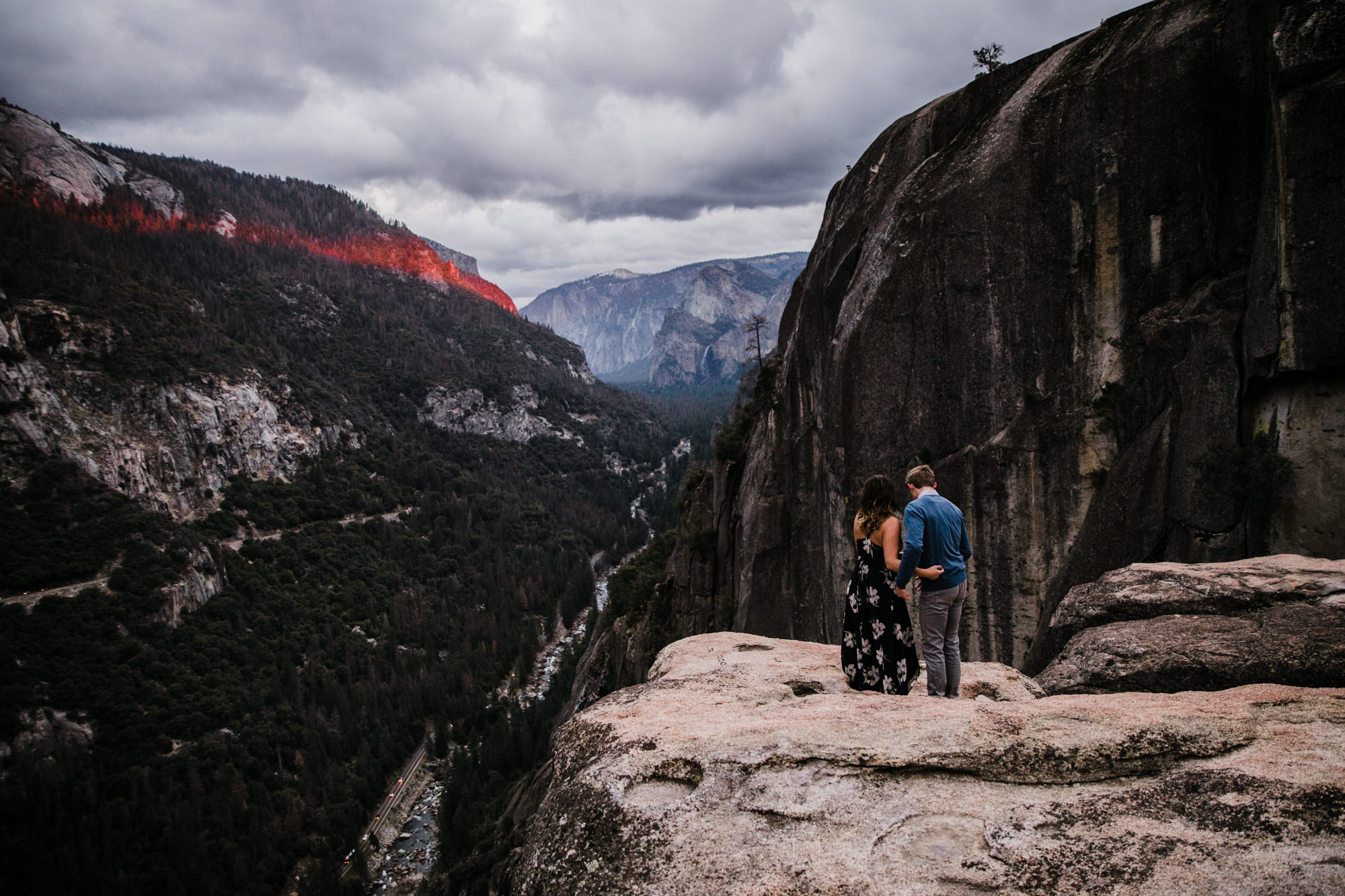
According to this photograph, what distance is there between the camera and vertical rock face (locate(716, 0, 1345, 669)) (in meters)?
12.6

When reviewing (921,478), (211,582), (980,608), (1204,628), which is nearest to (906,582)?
(921,478)

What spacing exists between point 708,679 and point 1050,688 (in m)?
4.32

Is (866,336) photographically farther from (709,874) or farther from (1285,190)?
(709,874)

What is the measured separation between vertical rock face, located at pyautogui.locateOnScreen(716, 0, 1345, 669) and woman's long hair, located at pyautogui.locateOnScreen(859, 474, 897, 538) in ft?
14.8

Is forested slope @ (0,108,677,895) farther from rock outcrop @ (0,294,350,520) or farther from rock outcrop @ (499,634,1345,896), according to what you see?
rock outcrop @ (499,634,1345,896)

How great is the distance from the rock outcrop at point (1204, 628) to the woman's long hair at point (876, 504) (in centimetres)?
299

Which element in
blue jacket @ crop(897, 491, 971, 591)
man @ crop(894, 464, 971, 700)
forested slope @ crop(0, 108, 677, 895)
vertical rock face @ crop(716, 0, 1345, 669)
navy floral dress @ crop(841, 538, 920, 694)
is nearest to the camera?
blue jacket @ crop(897, 491, 971, 591)

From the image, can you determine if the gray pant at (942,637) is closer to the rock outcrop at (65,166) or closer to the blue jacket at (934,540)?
the blue jacket at (934,540)

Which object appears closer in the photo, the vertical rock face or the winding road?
the vertical rock face

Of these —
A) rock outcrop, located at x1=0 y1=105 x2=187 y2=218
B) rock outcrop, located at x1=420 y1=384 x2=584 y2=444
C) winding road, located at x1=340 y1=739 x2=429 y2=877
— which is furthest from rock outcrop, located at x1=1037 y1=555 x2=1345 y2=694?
rock outcrop, located at x1=0 y1=105 x2=187 y2=218

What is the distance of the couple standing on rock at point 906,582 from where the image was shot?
7656mm

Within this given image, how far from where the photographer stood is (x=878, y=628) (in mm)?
8094

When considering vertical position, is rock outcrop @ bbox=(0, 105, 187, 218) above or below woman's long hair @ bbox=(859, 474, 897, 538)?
above

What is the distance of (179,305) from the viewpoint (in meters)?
115
